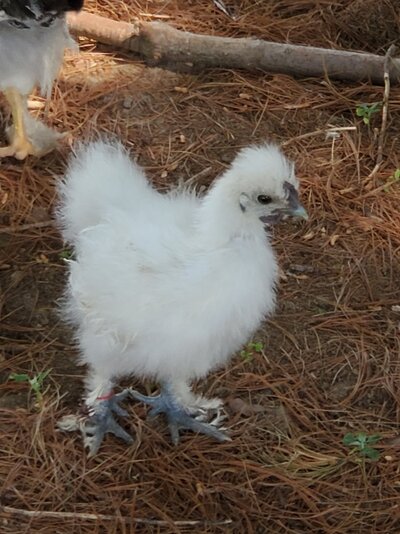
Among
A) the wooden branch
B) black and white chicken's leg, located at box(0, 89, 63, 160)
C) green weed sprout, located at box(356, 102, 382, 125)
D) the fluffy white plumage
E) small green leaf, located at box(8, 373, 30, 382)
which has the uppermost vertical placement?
the fluffy white plumage

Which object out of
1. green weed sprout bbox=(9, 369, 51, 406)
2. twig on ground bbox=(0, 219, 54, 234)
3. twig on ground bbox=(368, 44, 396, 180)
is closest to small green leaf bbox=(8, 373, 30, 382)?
green weed sprout bbox=(9, 369, 51, 406)

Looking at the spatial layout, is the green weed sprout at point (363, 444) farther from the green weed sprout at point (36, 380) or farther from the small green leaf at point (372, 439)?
the green weed sprout at point (36, 380)

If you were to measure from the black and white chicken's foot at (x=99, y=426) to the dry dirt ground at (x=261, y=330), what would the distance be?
0.10 feet

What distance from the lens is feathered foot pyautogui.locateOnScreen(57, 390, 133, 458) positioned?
250 cm

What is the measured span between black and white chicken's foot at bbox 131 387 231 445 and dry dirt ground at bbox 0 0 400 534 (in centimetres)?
4

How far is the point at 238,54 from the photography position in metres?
3.67

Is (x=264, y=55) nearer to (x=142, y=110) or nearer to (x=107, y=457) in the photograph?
(x=142, y=110)

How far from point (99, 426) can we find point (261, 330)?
680 mm

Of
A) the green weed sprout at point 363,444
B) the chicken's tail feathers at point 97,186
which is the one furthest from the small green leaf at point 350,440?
the chicken's tail feathers at point 97,186

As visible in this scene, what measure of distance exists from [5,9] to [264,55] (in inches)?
50.8

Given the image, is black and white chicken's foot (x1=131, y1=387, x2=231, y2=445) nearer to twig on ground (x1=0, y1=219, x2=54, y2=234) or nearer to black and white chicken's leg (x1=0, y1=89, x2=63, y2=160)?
twig on ground (x1=0, y1=219, x2=54, y2=234)

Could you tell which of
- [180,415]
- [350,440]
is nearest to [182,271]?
[180,415]

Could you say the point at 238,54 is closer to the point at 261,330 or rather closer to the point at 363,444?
the point at 261,330

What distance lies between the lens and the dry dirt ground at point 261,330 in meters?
2.41
